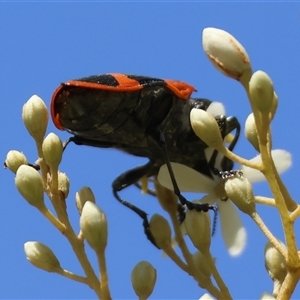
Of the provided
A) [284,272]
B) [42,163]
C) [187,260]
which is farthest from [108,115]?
[284,272]

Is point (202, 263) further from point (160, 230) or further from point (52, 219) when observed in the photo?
point (52, 219)

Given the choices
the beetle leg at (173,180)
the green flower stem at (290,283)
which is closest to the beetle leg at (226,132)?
the beetle leg at (173,180)

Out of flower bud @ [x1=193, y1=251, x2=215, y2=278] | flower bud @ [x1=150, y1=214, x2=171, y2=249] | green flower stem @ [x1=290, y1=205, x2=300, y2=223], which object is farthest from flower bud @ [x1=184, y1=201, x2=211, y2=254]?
green flower stem @ [x1=290, y1=205, x2=300, y2=223]

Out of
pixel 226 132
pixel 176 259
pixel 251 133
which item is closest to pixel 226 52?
pixel 251 133

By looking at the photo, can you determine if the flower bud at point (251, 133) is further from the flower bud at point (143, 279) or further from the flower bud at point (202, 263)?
the flower bud at point (143, 279)

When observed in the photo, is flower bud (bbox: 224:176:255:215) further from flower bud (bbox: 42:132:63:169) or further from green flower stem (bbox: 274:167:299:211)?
flower bud (bbox: 42:132:63:169)

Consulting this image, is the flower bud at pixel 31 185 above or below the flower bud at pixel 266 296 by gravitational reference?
above

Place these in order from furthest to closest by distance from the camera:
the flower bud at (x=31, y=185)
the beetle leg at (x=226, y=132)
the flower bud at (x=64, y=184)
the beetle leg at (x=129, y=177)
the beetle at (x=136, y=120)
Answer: the beetle leg at (x=129, y=177) < the beetle leg at (x=226, y=132) < the beetle at (x=136, y=120) < the flower bud at (x=64, y=184) < the flower bud at (x=31, y=185)
